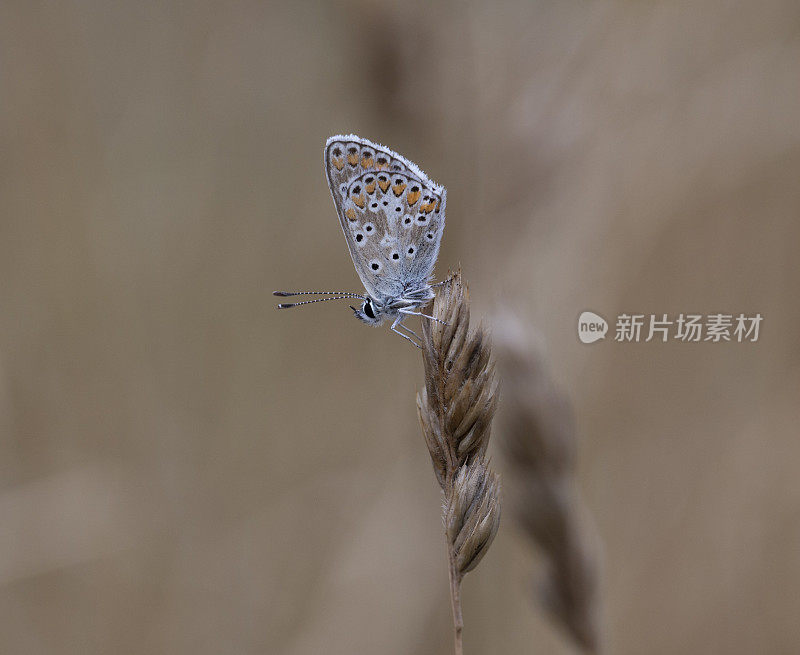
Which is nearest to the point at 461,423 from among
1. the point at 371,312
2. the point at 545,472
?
the point at 545,472

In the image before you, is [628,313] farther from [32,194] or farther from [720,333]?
[32,194]

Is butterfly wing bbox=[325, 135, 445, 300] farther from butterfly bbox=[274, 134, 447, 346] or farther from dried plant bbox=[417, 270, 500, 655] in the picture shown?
dried plant bbox=[417, 270, 500, 655]

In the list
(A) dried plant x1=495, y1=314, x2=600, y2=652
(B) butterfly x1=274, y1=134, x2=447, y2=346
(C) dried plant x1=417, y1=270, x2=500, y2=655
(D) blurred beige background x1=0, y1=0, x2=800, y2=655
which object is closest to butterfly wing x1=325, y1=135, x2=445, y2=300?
(B) butterfly x1=274, y1=134, x2=447, y2=346

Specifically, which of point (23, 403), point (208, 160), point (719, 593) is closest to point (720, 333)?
point (719, 593)

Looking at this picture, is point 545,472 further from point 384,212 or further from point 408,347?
point 408,347

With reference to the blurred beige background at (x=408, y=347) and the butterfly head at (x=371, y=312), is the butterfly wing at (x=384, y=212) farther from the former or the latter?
the blurred beige background at (x=408, y=347)

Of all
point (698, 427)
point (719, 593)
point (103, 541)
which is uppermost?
point (698, 427)
